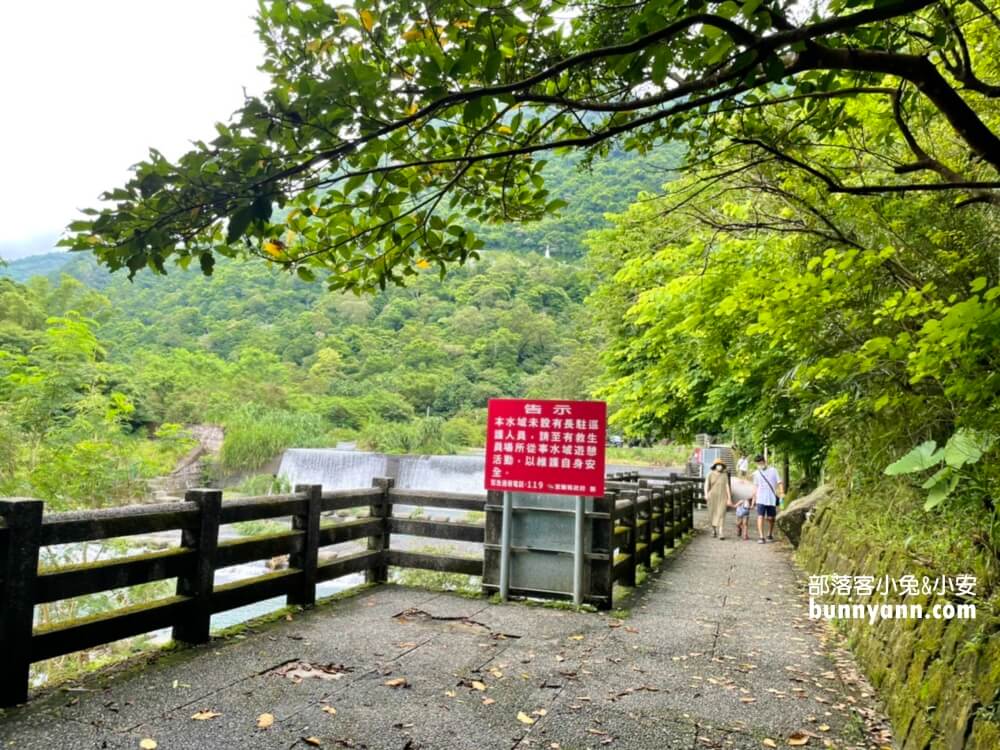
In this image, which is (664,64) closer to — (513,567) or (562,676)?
(562,676)

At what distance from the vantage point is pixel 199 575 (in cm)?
453

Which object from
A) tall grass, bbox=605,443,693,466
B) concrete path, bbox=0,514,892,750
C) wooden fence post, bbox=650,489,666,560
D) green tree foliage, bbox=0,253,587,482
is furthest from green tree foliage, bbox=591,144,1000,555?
tall grass, bbox=605,443,693,466

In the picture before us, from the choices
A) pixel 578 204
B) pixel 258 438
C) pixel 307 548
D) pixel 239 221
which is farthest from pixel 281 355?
pixel 239 221

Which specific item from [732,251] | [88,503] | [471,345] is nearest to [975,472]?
[732,251]

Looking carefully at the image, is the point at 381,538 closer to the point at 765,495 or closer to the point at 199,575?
the point at 199,575

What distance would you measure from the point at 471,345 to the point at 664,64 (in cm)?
6224

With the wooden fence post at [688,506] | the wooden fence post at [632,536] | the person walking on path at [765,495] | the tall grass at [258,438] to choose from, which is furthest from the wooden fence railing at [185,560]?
the tall grass at [258,438]

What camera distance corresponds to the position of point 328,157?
1999 mm

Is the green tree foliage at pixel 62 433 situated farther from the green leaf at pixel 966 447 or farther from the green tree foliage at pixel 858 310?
the green leaf at pixel 966 447

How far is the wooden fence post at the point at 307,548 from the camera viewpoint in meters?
5.64

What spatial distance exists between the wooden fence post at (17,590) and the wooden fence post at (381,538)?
11.3ft

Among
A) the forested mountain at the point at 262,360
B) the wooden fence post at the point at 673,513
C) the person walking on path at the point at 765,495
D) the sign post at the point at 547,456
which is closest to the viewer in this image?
the sign post at the point at 547,456

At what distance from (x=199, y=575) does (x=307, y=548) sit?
1.20 metres

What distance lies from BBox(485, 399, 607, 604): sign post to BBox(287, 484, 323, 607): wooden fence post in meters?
1.68
